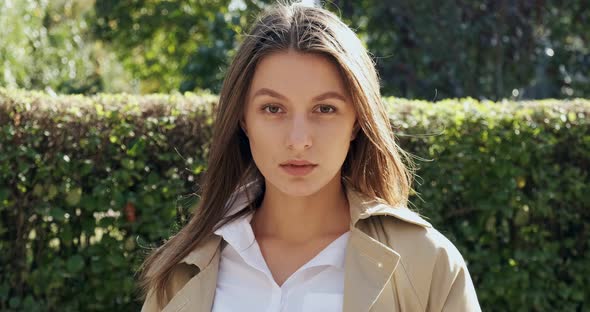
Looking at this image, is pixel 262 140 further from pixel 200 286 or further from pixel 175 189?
pixel 175 189

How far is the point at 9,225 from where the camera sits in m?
4.13

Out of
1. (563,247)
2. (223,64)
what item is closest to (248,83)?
(563,247)

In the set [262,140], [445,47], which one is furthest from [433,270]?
[445,47]

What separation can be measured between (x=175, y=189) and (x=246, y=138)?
5.07 ft

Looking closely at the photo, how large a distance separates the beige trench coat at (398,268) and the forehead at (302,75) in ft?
1.14

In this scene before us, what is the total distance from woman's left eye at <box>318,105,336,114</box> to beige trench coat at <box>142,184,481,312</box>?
0.91ft

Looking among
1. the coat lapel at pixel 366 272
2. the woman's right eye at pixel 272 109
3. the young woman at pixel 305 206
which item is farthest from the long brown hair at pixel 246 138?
the coat lapel at pixel 366 272

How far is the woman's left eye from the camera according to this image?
2275 millimetres

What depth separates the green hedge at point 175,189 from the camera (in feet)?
13.2

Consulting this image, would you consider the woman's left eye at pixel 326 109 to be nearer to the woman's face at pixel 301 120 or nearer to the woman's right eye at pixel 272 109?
the woman's face at pixel 301 120

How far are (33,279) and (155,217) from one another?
649 millimetres

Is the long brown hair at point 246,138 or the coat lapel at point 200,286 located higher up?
the long brown hair at point 246,138

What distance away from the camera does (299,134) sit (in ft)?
7.28

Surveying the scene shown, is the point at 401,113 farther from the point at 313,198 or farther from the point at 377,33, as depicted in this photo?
the point at 377,33
